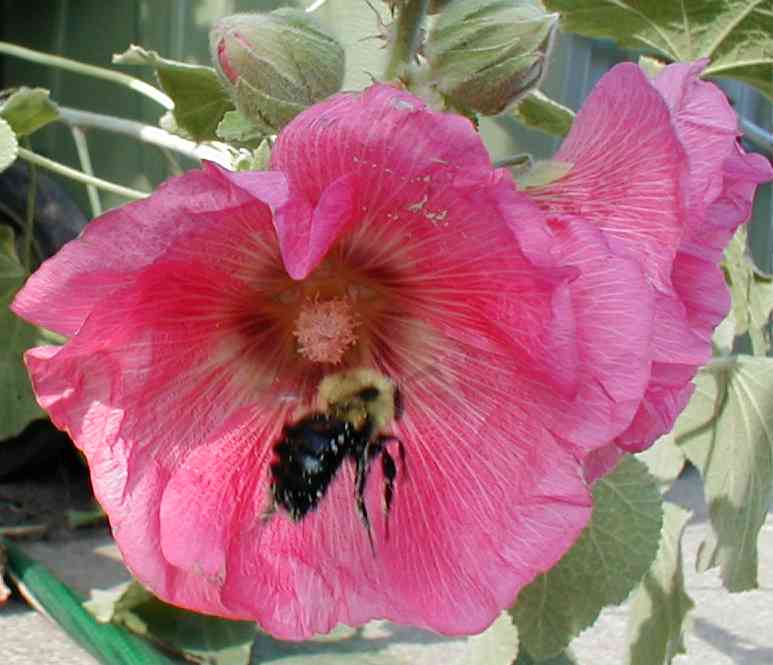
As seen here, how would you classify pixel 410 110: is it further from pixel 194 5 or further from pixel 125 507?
pixel 194 5

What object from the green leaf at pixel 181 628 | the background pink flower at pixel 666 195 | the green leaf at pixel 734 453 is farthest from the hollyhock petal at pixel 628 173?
the green leaf at pixel 181 628

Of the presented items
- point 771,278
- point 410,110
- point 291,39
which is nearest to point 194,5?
point 771,278

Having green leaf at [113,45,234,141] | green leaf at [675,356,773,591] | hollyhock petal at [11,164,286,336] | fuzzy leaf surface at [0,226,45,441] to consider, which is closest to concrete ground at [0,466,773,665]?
fuzzy leaf surface at [0,226,45,441]

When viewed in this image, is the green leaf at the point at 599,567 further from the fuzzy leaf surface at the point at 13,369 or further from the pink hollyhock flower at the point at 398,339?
the fuzzy leaf surface at the point at 13,369

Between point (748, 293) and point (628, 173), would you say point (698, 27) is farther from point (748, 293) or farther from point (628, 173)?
point (628, 173)

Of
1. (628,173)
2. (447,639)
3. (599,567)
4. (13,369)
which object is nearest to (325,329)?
(628,173)

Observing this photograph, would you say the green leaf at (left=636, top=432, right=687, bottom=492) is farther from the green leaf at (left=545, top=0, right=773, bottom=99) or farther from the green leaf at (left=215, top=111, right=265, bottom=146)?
the green leaf at (left=215, top=111, right=265, bottom=146)
